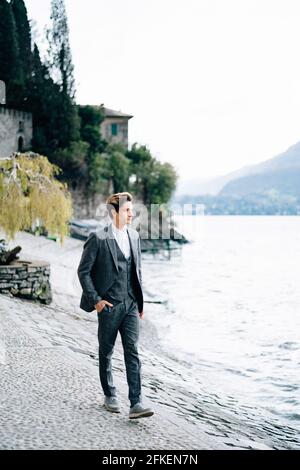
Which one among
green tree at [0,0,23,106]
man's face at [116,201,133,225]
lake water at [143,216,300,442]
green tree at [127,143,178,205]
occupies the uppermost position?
green tree at [0,0,23,106]

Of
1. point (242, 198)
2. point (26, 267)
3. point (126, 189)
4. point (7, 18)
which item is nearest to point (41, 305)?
point (26, 267)

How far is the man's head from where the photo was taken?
11.5 ft

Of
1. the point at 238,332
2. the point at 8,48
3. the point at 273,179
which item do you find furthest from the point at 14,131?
the point at 273,179

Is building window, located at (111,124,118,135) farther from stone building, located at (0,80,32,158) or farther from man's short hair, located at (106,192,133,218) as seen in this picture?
man's short hair, located at (106,192,133,218)

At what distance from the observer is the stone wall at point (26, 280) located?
9258 mm

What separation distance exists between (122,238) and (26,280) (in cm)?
611

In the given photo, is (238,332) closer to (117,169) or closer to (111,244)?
Answer: (111,244)

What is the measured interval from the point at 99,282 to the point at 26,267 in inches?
238

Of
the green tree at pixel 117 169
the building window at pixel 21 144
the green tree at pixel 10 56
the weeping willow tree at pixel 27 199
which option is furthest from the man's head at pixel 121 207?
the green tree at pixel 117 169

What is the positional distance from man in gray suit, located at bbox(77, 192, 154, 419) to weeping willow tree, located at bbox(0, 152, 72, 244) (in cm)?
744

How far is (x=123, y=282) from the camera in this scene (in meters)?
3.53

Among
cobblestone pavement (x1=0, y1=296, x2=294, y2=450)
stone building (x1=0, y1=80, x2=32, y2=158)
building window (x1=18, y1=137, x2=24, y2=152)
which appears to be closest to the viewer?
cobblestone pavement (x1=0, y1=296, x2=294, y2=450)

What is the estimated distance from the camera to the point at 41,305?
9.34 meters

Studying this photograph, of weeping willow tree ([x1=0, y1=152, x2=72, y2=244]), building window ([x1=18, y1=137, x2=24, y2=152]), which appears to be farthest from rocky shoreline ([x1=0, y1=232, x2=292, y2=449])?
building window ([x1=18, y1=137, x2=24, y2=152])
